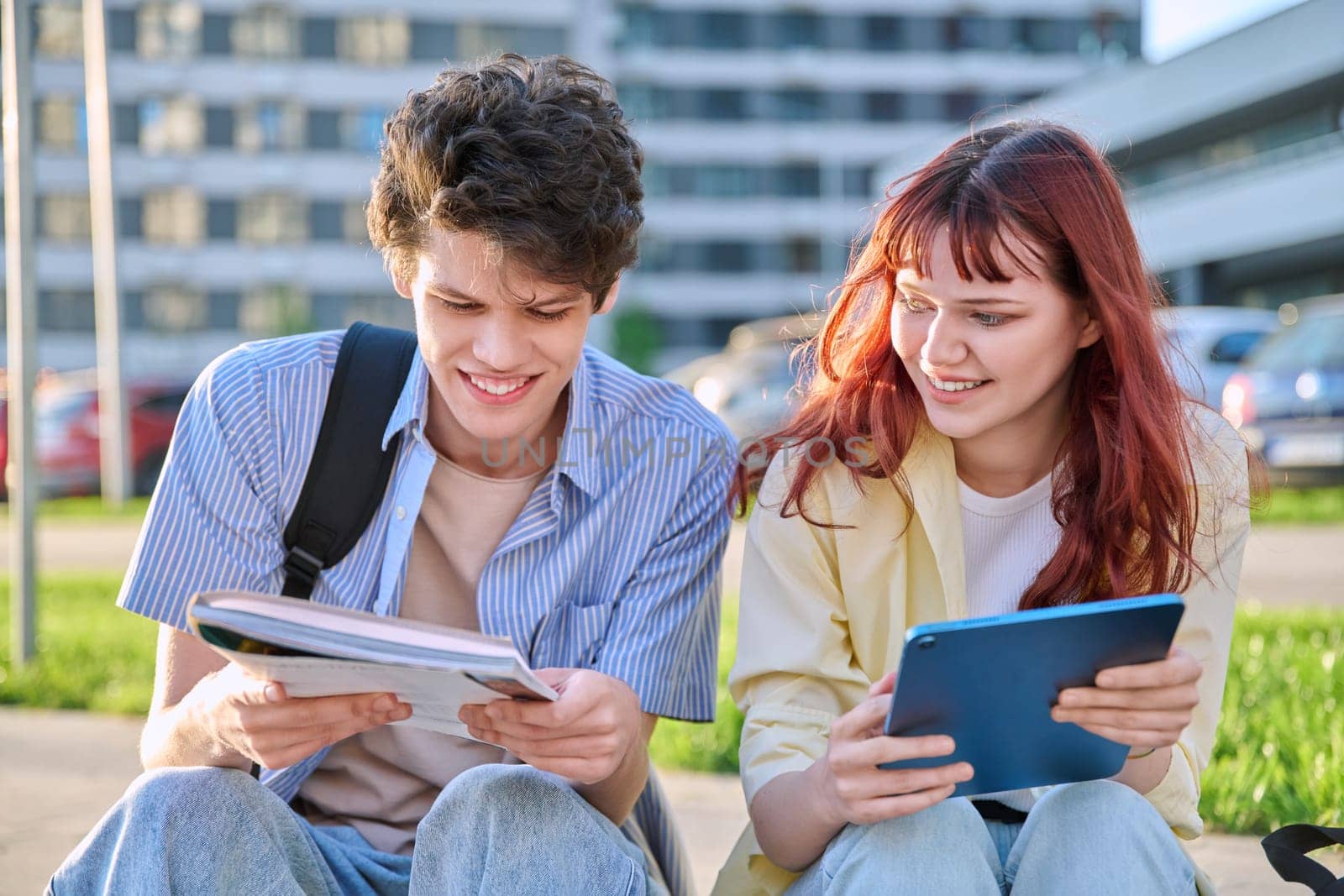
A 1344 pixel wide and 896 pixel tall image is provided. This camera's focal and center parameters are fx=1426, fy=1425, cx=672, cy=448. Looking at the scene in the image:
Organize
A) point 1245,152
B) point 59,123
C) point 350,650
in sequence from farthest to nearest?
point 59,123
point 1245,152
point 350,650

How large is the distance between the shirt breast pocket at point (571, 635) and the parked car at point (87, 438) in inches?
577

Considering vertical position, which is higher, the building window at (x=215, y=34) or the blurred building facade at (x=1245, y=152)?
the building window at (x=215, y=34)

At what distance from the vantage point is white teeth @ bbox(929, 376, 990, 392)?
2178 millimetres

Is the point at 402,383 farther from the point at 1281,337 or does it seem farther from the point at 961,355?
the point at 1281,337

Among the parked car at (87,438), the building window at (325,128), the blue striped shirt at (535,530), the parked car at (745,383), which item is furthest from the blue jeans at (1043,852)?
the building window at (325,128)

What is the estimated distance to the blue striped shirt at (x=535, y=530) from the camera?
2232 mm

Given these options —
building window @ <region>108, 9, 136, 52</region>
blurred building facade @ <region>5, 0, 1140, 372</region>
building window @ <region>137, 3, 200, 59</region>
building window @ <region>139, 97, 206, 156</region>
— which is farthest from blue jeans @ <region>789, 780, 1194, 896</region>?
building window @ <region>108, 9, 136, 52</region>

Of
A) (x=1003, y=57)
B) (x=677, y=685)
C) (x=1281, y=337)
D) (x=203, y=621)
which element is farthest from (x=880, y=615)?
(x=1003, y=57)

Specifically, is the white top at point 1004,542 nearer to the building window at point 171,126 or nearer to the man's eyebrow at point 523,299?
the man's eyebrow at point 523,299

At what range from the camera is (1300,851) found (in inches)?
84.2

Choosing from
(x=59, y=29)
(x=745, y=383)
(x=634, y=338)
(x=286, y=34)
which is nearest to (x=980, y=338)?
(x=745, y=383)

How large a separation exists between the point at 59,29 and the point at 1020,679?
45.4 meters

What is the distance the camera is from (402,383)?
238cm

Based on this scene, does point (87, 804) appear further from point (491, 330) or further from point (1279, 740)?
point (1279, 740)
